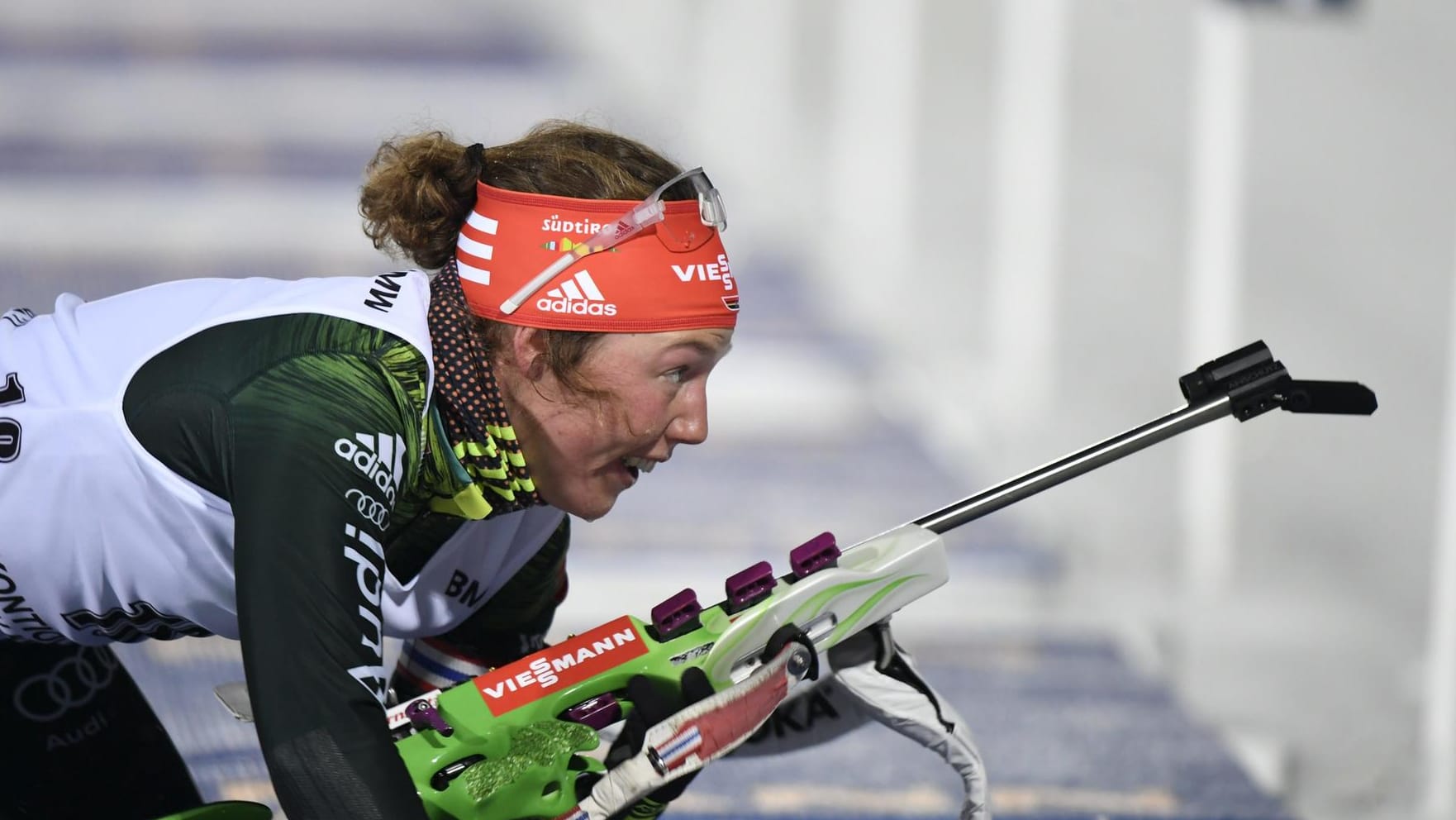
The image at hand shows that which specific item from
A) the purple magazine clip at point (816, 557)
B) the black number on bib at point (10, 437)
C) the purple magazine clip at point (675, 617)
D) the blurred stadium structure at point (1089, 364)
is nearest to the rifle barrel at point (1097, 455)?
the purple magazine clip at point (816, 557)

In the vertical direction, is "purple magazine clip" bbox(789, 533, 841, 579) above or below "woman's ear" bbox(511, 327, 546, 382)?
below

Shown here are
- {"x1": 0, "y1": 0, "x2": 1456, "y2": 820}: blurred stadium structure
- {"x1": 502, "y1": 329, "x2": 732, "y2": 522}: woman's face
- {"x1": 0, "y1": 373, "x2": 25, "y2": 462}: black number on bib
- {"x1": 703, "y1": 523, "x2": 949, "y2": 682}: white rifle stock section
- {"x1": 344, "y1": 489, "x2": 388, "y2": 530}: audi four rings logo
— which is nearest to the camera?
{"x1": 344, "y1": 489, "x2": 388, "y2": 530}: audi four rings logo

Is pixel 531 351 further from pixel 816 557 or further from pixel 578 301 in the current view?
pixel 816 557

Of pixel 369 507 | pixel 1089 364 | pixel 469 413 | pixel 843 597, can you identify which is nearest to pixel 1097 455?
pixel 843 597

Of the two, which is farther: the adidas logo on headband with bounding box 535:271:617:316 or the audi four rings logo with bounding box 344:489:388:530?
the adidas logo on headband with bounding box 535:271:617:316

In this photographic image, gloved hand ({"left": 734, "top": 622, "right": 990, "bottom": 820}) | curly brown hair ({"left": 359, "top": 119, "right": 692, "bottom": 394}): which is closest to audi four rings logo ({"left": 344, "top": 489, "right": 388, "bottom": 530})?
curly brown hair ({"left": 359, "top": 119, "right": 692, "bottom": 394})

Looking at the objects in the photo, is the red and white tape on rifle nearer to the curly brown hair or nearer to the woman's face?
the woman's face

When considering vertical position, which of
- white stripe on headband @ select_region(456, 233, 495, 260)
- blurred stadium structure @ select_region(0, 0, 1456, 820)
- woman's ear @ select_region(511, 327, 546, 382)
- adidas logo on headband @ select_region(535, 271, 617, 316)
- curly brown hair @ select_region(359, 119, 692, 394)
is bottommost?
blurred stadium structure @ select_region(0, 0, 1456, 820)

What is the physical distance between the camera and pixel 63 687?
2.30 metres

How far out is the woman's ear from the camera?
6.49 feet

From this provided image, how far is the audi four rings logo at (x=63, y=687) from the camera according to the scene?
89.3 inches

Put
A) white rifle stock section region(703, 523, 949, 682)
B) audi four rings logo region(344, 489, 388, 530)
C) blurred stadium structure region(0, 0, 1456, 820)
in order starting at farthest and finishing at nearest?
1. blurred stadium structure region(0, 0, 1456, 820)
2. white rifle stock section region(703, 523, 949, 682)
3. audi four rings logo region(344, 489, 388, 530)

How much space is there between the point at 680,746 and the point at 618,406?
15.1 inches

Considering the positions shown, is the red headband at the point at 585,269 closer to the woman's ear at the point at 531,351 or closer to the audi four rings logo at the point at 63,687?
the woman's ear at the point at 531,351
